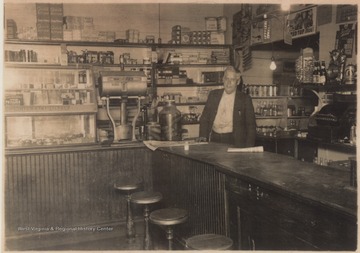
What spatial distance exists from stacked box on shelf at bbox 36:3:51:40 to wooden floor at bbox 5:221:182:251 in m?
3.18

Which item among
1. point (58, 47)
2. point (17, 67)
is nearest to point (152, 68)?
point (58, 47)

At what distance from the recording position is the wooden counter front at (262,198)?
5.33ft

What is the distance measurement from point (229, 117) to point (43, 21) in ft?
10.1

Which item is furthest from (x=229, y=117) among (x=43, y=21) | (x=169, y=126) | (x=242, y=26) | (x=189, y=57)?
(x=43, y=21)

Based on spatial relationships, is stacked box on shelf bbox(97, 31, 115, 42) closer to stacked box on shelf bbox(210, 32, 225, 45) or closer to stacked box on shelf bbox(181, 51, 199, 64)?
stacked box on shelf bbox(181, 51, 199, 64)

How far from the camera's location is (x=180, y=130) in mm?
4160

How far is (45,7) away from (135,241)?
3607 millimetres

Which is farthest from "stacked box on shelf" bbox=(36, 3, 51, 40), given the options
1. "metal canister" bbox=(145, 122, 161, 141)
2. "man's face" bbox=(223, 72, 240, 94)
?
"man's face" bbox=(223, 72, 240, 94)

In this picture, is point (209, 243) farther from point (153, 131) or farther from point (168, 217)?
point (153, 131)

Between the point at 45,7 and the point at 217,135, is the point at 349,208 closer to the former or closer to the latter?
the point at 217,135

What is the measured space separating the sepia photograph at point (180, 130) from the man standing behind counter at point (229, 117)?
14 millimetres

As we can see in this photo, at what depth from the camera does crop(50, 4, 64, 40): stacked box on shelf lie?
218 inches

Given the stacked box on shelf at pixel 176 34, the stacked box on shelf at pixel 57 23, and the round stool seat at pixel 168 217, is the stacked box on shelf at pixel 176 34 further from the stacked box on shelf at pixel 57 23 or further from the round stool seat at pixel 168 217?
the round stool seat at pixel 168 217

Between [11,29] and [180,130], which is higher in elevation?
[11,29]
